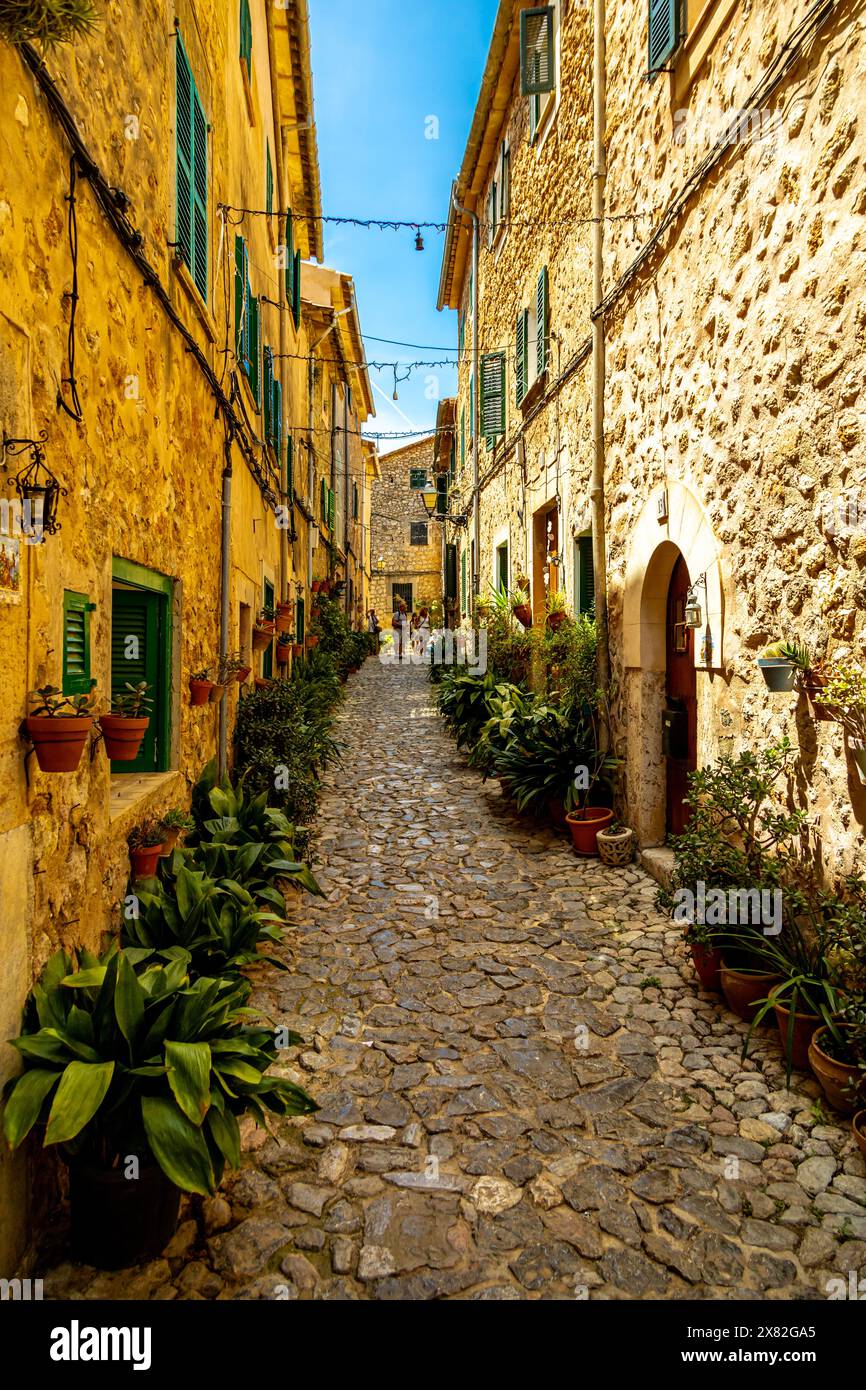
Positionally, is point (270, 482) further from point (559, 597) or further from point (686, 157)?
point (686, 157)

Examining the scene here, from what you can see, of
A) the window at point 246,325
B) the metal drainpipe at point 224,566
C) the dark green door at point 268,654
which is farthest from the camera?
the dark green door at point 268,654

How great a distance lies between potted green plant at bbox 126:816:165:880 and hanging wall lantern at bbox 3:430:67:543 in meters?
1.80

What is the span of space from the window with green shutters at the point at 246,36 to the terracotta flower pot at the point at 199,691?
246 inches

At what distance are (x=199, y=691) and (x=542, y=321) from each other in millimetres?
6826

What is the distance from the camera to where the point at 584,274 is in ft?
23.6

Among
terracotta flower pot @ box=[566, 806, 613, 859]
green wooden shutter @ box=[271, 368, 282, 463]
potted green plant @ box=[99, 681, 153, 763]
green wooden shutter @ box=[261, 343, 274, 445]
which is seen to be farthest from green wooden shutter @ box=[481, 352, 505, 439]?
potted green plant @ box=[99, 681, 153, 763]

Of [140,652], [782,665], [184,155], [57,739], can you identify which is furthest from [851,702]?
[184,155]

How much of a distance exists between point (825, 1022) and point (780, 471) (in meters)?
2.74

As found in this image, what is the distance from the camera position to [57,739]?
2.30 metres

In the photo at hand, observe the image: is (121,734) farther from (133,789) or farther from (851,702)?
(851,702)

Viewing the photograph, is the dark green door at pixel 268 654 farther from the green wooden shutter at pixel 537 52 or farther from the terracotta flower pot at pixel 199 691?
the green wooden shutter at pixel 537 52

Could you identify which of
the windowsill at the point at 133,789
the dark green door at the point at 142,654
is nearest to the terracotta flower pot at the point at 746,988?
the windowsill at the point at 133,789

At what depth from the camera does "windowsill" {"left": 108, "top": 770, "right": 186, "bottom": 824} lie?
3485 mm

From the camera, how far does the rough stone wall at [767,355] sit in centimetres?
324
